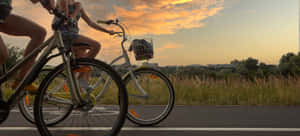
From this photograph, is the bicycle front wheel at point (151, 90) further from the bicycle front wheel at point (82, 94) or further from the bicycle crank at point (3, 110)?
the bicycle crank at point (3, 110)

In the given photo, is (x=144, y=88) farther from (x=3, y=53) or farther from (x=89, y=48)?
(x=3, y=53)

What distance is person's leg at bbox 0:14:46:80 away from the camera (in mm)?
3016

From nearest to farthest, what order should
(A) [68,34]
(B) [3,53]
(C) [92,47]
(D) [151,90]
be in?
1. (B) [3,53]
2. (A) [68,34]
3. (C) [92,47]
4. (D) [151,90]

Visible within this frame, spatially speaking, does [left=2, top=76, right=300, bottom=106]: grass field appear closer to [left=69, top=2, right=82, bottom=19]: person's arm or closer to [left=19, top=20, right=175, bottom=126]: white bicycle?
[left=19, top=20, right=175, bottom=126]: white bicycle

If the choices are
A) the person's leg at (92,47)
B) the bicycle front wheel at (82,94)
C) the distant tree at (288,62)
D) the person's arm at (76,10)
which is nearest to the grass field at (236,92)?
Result: the person's leg at (92,47)

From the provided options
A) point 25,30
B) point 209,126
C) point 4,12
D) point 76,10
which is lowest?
point 209,126

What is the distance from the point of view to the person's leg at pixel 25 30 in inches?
119

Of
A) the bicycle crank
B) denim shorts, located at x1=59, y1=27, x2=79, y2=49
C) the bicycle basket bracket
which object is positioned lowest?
the bicycle crank

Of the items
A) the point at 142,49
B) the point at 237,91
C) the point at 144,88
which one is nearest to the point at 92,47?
the point at 142,49

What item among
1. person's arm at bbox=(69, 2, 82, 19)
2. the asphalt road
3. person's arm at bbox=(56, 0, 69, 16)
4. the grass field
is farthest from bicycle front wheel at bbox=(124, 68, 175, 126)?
the grass field

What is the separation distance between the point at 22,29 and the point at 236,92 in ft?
23.8

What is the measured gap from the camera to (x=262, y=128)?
4176 mm

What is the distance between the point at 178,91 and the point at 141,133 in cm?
492

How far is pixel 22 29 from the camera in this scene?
308cm
